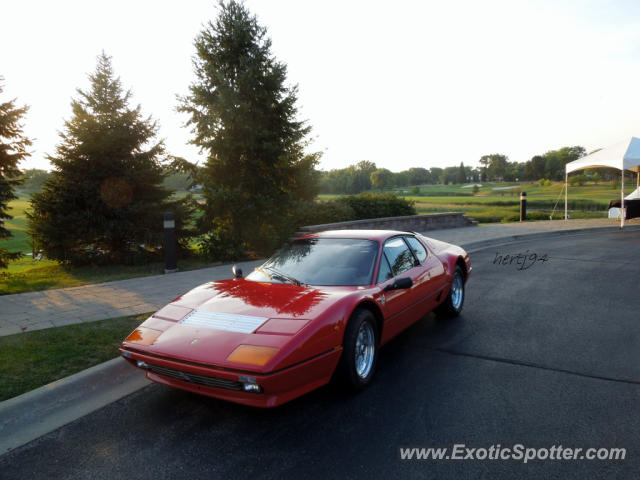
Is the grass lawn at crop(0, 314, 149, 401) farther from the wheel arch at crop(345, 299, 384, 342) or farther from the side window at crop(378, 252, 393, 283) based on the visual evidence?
the side window at crop(378, 252, 393, 283)

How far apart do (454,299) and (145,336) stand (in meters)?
4.07

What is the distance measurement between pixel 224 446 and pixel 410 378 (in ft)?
5.94

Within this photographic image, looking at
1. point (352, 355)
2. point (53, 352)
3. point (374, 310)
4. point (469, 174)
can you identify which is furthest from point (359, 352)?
point (469, 174)

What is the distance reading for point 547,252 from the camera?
11.9m

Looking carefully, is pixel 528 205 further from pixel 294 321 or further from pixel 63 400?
pixel 63 400

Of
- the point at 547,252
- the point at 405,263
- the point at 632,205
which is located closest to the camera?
the point at 405,263

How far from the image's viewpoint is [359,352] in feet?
12.3

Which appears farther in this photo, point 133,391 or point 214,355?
point 133,391

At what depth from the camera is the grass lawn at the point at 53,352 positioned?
Result: 3842mm

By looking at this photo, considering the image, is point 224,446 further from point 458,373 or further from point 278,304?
point 458,373

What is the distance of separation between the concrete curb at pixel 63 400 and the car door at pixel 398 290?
7.74ft

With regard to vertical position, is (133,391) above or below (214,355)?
below

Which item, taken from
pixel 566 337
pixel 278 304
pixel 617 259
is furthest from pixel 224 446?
pixel 617 259

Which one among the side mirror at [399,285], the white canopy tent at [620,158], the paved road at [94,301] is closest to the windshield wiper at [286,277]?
the side mirror at [399,285]
